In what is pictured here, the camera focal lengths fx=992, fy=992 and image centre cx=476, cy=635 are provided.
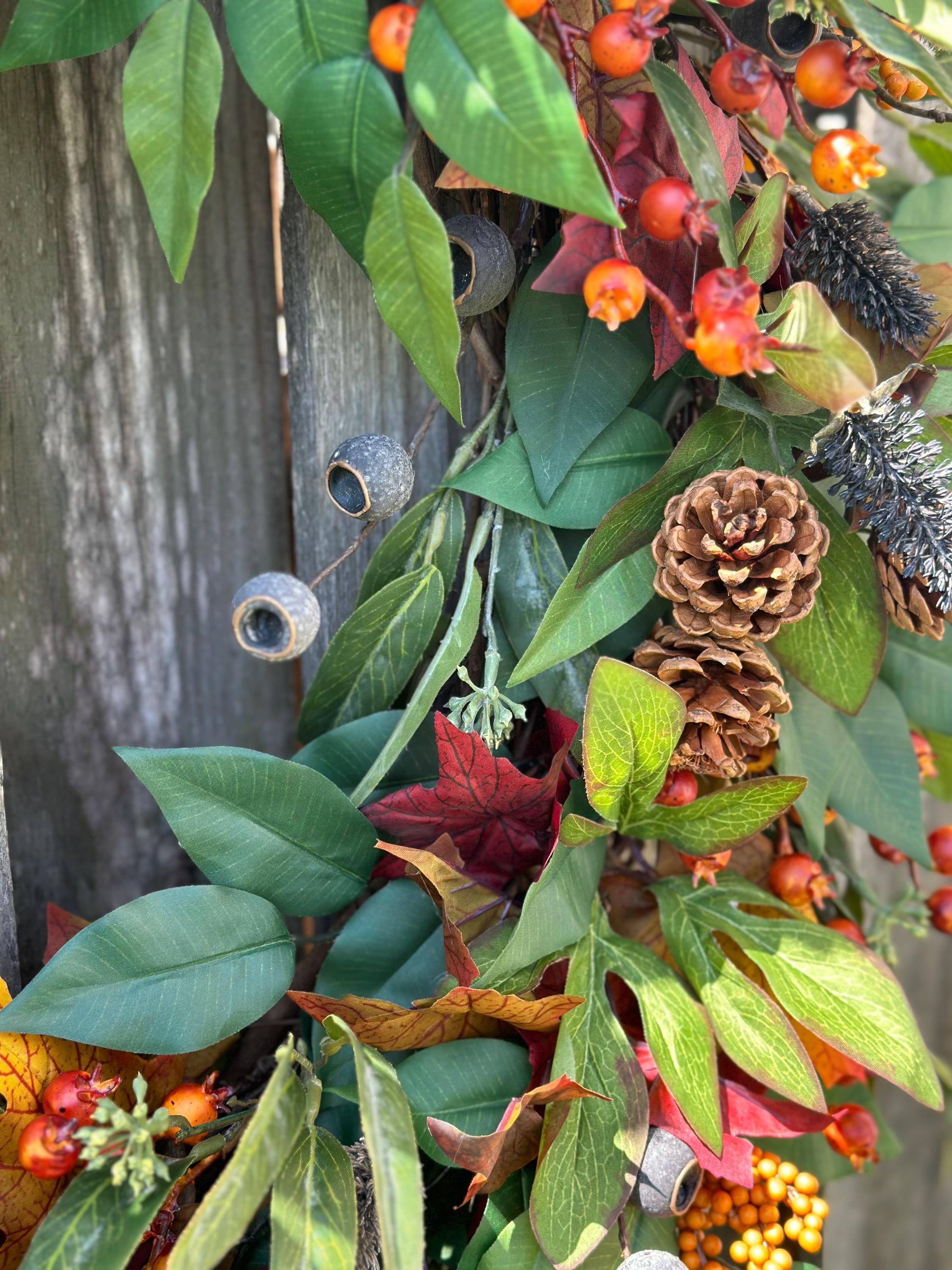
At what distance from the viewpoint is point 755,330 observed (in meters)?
0.38

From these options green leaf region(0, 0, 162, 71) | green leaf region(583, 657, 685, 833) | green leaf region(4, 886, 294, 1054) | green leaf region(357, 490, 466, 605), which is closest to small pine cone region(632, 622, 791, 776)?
green leaf region(583, 657, 685, 833)

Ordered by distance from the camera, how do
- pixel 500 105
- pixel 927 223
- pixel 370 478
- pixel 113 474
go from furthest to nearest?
1. pixel 927 223
2. pixel 113 474
3. pixel 370 478
4. pixel 500 105

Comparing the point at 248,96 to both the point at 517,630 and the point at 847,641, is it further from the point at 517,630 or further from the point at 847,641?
the point at 847,641

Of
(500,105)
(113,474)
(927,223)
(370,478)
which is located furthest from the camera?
(927,223)

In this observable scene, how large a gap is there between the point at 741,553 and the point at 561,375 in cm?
13

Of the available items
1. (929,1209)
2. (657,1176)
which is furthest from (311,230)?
(929,1209)

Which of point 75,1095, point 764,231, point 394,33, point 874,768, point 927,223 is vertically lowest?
point 874,768

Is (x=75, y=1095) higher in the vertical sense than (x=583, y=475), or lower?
lower

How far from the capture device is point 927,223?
0.67m

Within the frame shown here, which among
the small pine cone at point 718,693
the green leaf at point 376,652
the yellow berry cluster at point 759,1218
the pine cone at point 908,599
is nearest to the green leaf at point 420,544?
the green leaf at point 376,652

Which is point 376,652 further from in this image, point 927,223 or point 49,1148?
point 927,223

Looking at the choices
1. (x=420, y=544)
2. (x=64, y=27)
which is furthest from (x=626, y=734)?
(x=64, y=27)

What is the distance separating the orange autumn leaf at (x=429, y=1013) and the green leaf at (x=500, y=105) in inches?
12.8

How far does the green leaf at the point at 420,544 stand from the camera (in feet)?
1.74
